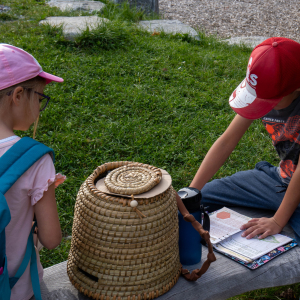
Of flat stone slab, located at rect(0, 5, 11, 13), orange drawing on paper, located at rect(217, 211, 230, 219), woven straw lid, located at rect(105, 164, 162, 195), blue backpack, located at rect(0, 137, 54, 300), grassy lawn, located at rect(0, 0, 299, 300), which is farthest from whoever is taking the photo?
flat stone slab, located at rect(0, 5, 11, 13)

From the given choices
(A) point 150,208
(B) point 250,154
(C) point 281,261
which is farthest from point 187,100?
(A) point 150,208

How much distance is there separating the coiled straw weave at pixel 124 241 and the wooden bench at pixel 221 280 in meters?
0.11

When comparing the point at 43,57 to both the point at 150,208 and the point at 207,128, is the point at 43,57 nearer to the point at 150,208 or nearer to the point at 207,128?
the point at 207,128

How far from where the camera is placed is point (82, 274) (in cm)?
141

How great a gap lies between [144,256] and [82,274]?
28 centimetres

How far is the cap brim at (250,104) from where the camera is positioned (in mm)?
1803

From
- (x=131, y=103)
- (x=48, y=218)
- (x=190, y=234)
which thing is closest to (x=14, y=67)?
(x=48, y=218)

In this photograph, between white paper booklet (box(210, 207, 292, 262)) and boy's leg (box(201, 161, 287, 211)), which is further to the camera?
boy's leg (box(201, 161, 287, 211))

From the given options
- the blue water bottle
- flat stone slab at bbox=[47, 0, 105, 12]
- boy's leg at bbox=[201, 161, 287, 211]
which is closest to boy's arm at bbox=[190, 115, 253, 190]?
boy's leg at bbox=[201, 161, 287, 211]

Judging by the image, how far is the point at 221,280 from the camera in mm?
1613

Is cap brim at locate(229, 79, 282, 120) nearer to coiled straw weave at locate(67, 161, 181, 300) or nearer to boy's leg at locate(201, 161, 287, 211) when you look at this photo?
boy's leg at locate(201, 161, 287, 211)

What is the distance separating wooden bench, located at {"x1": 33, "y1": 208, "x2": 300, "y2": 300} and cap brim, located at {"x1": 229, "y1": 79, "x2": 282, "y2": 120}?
0.73 meters

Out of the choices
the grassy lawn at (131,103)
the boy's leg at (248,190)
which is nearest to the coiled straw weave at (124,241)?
the boy's leg at (248,190)

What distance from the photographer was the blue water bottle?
1585 millimetres
